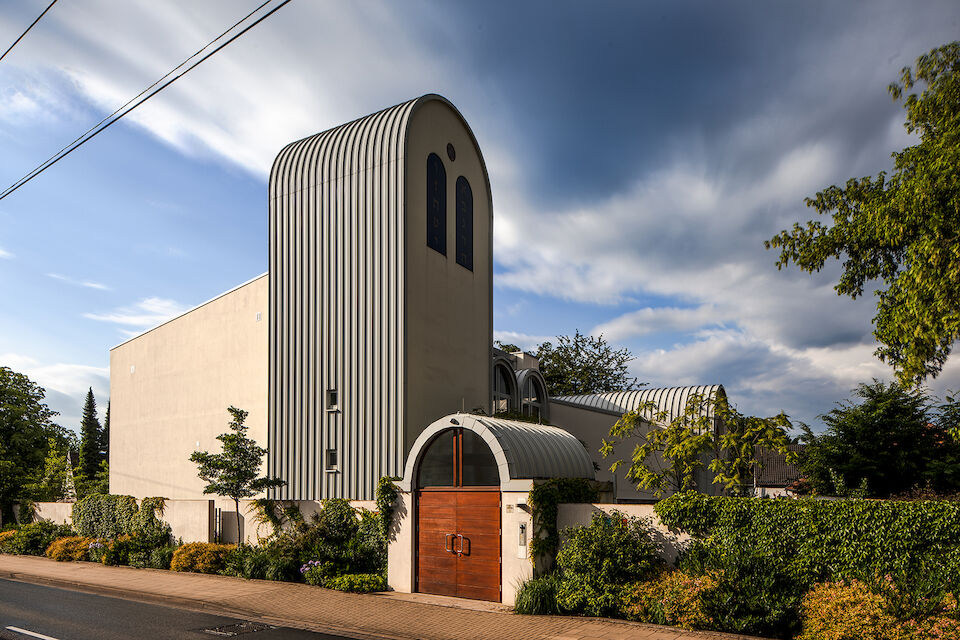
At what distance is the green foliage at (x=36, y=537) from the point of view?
88.0ft

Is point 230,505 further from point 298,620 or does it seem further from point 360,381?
point 298,620

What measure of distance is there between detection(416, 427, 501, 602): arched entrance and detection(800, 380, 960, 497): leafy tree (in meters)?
12.3

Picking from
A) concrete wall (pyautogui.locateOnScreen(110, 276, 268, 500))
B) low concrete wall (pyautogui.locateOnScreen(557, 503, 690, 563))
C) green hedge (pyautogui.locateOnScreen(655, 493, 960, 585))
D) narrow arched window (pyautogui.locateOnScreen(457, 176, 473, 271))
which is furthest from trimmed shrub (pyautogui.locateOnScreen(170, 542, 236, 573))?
green hedge (pyautogui.locateOnScreen(655, 493, 960, 585))

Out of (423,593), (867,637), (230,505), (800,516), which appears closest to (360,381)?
(230,505)

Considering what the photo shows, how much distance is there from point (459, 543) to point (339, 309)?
925 cm

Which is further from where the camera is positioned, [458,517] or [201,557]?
[201,557]

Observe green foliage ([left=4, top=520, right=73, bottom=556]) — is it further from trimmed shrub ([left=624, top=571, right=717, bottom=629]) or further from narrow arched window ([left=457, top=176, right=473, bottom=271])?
trimmed shrub ([left=624, top=571, right=717, bottom=629])

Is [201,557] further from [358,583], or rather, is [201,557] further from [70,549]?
[70,549]

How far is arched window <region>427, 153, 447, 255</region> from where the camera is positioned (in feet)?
74.7

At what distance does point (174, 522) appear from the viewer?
22.2m

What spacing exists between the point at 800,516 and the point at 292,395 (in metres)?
15.7

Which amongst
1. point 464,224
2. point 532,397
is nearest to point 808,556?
point 464,224

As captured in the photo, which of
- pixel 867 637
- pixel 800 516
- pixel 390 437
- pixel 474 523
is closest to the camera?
pixel 867 637

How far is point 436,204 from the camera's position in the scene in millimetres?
23234
